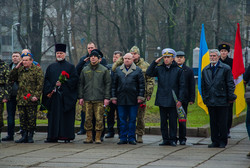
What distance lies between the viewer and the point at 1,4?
35.1m

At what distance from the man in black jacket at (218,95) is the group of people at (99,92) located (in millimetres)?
19

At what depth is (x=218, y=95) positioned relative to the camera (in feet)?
35.7

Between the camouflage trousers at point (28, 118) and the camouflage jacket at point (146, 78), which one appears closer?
the camouflage trousers at point (28, 118)

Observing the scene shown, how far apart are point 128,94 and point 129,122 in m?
0.56

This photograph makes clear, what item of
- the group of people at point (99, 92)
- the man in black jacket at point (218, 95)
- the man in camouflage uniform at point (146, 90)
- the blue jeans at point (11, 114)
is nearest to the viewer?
the man in black jacket at point (218, 95)

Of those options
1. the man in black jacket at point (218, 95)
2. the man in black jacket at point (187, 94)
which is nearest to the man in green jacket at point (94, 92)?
the man in black jacket at point (187, 94)

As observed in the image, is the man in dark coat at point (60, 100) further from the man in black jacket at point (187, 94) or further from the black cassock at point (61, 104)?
the man in black jacket at point (187, 94)

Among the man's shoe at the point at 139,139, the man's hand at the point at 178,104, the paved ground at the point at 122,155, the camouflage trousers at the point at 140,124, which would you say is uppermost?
the man's hand at the point at 178,104

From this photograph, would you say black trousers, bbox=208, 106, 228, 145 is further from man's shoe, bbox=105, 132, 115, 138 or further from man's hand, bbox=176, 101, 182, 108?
man's shoe, bbox=105, 132, 115, 138

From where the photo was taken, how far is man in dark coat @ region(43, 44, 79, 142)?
11.8 metres

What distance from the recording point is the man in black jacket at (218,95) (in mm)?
10914

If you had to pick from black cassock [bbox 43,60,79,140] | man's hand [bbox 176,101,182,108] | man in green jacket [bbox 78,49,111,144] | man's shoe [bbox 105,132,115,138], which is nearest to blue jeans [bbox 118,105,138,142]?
man in green jacket [bbox 78,49,111,144]

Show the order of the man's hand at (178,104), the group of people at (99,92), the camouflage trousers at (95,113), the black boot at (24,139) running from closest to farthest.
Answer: the man's hand at (178,104)
the group of people at (99,92)
the camouflage trousers at (95,113)
the black boot at (24,139)

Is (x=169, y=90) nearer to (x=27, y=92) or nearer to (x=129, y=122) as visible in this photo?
(x=129, y=122)
